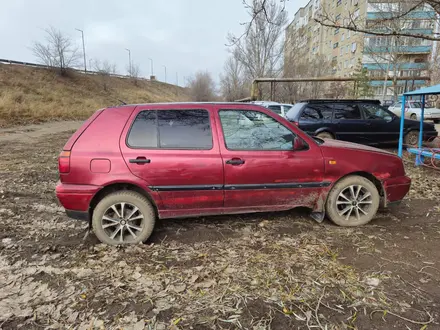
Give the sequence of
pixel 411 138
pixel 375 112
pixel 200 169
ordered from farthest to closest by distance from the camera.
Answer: pixel 411 138 < pixel 375 112 < pixel 200 169

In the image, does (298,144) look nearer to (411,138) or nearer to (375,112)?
(375,112)

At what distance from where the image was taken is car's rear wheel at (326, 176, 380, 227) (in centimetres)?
373

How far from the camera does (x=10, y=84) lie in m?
26.8

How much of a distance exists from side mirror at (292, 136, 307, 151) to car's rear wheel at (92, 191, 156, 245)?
187 centimetres

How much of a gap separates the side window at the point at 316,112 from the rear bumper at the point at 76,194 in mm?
7193

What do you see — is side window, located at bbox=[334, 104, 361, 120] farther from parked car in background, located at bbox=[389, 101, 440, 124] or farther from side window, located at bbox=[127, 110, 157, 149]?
parked car in background, located at bbox=[389, 101, 440, 124]

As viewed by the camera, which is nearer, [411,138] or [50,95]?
[411,138]

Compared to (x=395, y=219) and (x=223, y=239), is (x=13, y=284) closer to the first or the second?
(x=223, y=239)

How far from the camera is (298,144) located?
3568mm

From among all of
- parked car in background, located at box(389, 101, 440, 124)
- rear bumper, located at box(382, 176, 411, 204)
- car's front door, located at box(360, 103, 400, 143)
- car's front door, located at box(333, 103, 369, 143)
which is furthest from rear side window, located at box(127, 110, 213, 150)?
parked car in background, located at box(389, 101, 440, 124)

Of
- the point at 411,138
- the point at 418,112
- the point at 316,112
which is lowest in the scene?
the point at 411,138

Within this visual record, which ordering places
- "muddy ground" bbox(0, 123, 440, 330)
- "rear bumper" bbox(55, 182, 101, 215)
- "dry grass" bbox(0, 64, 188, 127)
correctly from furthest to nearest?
1. "dry grass" bbox(0, 64, 188, 127)
2. "rear bumper" bbox(55, 182, 101, 215)
3. "muddy ground" bbox(0, 123, 440, 330)

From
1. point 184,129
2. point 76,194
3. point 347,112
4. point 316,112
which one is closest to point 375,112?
point 347,112

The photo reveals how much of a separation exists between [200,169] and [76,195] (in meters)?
1.39
